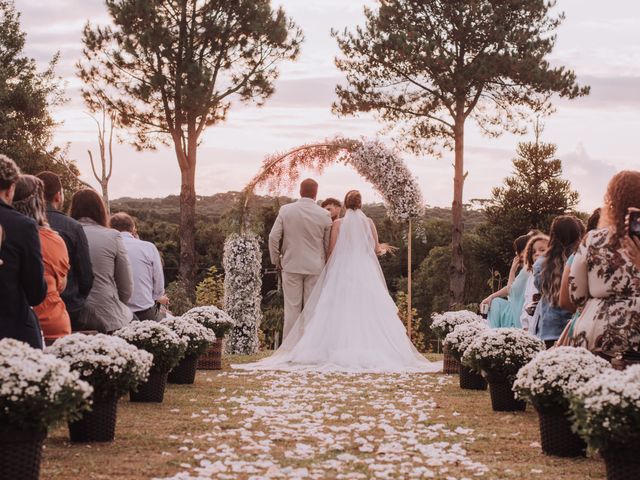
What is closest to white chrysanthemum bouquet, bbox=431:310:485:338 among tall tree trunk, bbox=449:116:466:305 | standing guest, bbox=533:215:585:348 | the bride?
the bride

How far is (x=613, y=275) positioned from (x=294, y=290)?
6900mm

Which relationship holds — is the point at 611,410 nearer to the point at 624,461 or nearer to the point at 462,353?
the point at 624,461

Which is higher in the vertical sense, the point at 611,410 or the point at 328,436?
the point at 611,410

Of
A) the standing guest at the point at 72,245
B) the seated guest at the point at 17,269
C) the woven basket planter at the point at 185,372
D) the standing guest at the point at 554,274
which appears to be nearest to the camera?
the seated guest at the point at 17,269

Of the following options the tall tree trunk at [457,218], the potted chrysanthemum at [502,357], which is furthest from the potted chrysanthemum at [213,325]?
the tall tree trunk at [457,218]

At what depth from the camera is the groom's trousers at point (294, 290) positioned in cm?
1136

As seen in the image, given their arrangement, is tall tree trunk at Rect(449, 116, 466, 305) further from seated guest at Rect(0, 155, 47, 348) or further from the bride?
seated guest at Rect(0, 155, 47, 348)

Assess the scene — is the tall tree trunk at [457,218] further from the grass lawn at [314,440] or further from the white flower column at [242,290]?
the grass lawn at [314,440]

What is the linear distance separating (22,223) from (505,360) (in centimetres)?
380

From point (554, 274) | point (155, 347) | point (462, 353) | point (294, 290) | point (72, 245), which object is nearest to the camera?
point (72, 245)

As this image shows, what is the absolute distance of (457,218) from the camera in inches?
876

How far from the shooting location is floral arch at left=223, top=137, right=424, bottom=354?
512 inches

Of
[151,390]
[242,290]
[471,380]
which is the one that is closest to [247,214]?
[242,290]

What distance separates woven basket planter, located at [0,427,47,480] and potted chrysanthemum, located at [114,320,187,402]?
2.76 m
